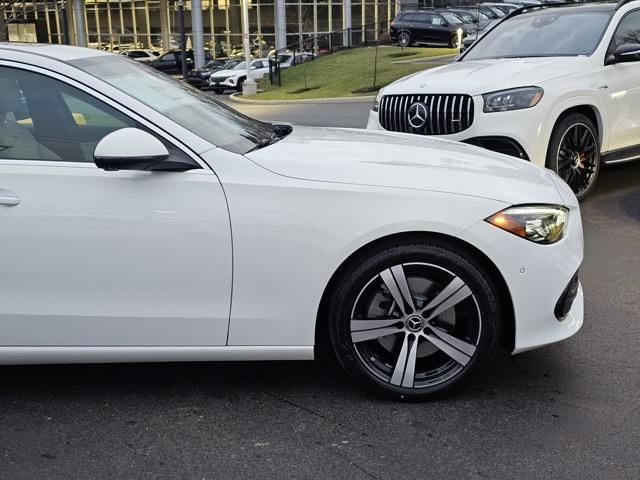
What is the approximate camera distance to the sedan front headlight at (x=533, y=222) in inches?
126

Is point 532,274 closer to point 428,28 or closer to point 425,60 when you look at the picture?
point 425,60

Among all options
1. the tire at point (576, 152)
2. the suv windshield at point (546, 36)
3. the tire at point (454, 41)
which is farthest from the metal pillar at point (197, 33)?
the tire at point (576, 152)

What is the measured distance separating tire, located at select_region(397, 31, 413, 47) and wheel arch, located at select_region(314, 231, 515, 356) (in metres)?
29.8

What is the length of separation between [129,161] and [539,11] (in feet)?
22.0

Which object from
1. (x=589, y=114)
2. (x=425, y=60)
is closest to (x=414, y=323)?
(x=589, y=114)

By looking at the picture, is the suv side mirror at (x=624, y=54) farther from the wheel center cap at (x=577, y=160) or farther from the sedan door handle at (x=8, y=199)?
the sedan door handle at (x=8, y=199)

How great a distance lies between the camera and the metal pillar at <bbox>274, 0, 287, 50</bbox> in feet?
158

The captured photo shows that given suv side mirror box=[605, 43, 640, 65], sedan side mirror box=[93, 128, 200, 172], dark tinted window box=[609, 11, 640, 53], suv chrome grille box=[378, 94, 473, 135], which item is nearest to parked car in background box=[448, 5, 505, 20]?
dark tinted window box=[609, 11, 640, 53]

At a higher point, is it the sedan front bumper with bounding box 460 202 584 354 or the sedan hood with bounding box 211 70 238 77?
the sedan front bumper with bounding box 460 202 584 354

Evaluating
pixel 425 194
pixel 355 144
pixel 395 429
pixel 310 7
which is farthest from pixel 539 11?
pixel 310 7

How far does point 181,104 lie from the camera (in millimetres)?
3742

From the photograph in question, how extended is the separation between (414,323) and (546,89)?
4.02m

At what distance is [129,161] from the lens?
3055 millimetres

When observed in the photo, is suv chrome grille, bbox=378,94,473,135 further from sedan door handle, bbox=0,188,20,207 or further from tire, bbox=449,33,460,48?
tire, bbox=449,33,460,48
